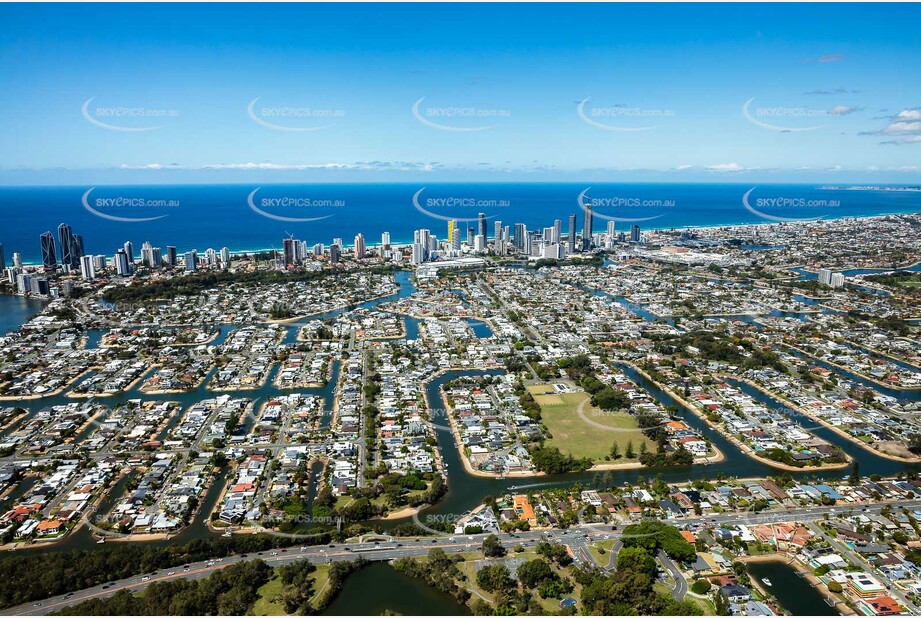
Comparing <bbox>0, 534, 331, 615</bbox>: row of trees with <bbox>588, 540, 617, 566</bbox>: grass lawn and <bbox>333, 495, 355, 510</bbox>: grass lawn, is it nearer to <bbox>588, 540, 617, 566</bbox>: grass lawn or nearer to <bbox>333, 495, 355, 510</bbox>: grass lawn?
<bbox>333, 495, 355, 510</bbox>: grass lawn

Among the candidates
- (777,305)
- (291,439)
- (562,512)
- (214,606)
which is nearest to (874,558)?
(562,512)

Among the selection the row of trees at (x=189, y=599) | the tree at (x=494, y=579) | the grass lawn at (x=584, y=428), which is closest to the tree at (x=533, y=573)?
the tree at (x=494, y=579)

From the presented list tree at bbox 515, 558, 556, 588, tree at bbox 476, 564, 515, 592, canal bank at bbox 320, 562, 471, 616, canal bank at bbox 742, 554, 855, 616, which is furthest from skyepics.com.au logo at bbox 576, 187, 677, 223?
canal bank at bbox 320, 562, 471, 616

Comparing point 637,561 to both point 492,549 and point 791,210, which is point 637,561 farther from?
point 791,210

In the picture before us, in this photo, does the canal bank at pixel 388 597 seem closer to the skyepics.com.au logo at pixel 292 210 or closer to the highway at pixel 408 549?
the highway at pixel 408 549

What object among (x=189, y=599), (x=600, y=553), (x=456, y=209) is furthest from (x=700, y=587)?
(x=456, y=209)

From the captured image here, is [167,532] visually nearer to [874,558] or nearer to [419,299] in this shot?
[874,558]
